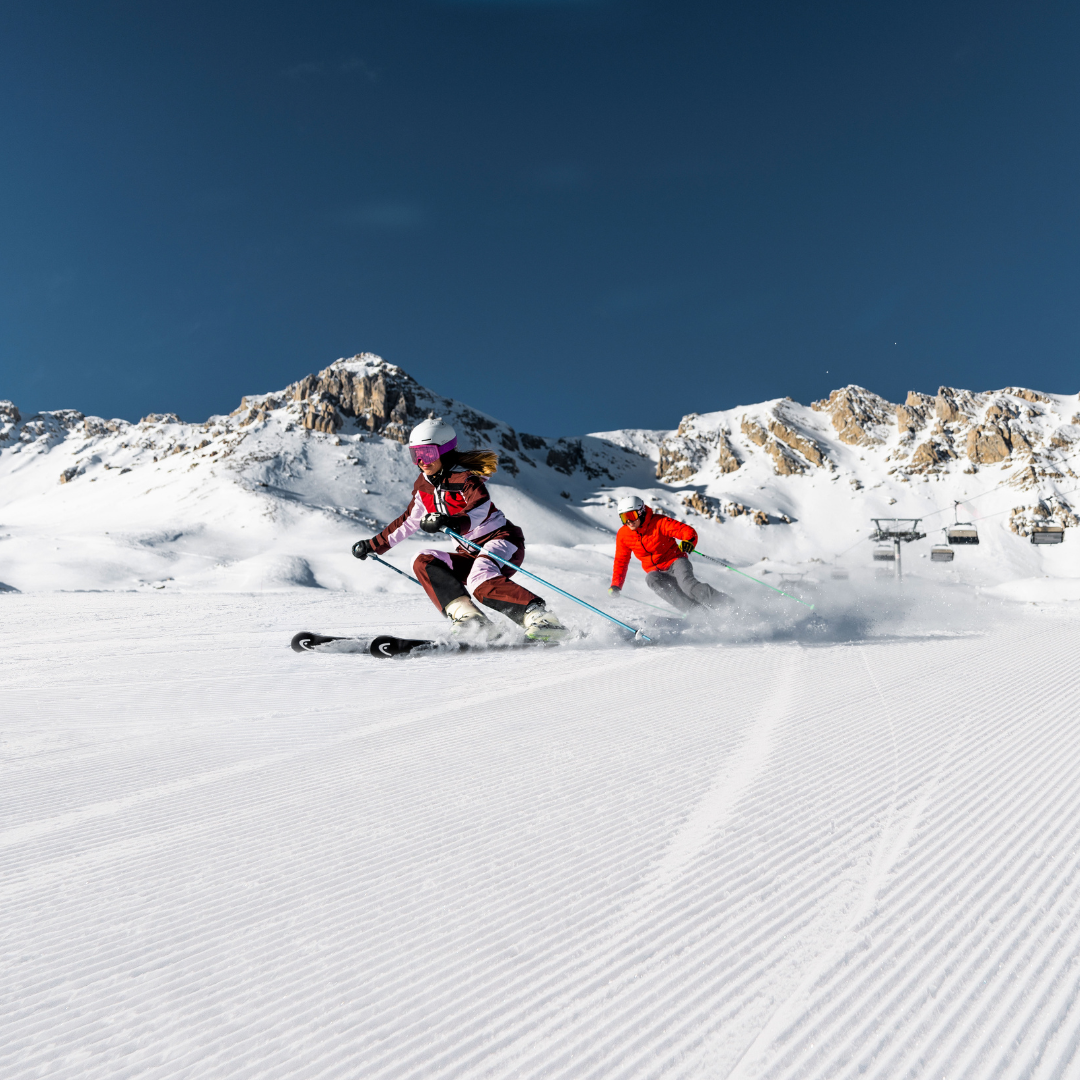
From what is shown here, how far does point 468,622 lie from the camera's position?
6.46 metres

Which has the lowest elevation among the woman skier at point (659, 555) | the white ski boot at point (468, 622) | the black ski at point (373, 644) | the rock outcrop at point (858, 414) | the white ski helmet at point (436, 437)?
the black ski at point (373, 644)

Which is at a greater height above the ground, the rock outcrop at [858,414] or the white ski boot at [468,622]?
the rock outcrop at [858,414]

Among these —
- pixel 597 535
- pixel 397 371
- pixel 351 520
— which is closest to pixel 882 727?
pixel 351 520

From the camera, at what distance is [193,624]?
8.63 meters

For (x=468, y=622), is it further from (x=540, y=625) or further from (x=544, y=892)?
(x=544, y=892)

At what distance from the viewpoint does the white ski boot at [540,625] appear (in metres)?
6.33

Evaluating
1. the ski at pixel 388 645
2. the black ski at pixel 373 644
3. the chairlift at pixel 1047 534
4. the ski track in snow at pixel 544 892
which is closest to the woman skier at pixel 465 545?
the ski at pixel 388 645

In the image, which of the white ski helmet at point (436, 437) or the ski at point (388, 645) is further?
the white ski helmet at point (436, 437)

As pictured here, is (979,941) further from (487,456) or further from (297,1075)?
(487,456)

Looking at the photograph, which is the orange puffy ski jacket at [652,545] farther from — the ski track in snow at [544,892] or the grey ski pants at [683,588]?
the ski track in snow at [544,892]

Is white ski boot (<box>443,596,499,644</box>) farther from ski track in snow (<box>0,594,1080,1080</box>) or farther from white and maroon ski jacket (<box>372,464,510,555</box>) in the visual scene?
ski track in snow (<box>0,594,1080,1080</box>)

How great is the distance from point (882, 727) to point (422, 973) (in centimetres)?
270

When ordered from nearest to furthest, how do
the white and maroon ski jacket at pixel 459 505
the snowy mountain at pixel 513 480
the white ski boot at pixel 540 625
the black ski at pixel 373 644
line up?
the black ski at pixel 373 644, the white ski boot at pixel 540 625, the white and maroon ski jacket at pixel 459 505, the snowy mountain at pixel 513 480

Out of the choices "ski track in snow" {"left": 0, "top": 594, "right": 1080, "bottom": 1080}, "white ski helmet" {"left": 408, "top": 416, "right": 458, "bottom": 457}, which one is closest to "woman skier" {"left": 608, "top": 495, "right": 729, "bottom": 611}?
"white ski helmet" {"left": 408, "top": 416, "right": 458, "bottom": 457}
